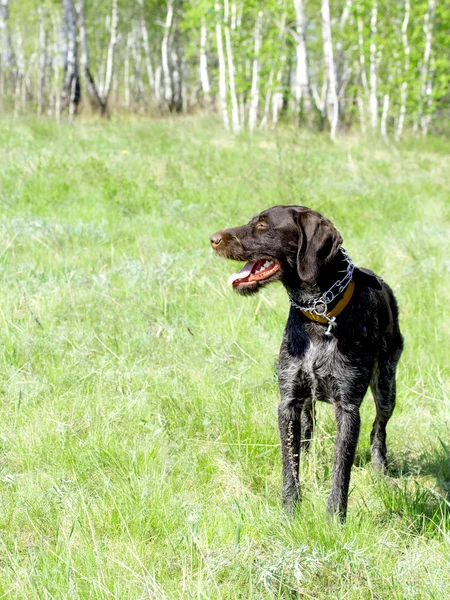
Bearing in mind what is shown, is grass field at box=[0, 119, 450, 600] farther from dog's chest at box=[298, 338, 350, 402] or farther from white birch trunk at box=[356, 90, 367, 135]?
white birch trunk at box=[356, 90, 367, 135]

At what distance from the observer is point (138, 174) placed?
31.9ft

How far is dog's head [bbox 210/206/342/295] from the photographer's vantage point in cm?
309

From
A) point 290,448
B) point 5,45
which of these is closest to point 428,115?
point 5,45

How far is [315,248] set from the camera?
3084 millimetres

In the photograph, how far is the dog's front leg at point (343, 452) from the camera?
10.1 feet

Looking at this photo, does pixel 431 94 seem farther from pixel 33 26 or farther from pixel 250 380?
pixel 250 380

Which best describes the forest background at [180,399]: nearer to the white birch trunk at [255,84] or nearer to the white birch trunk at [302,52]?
the white birch trunk at [302,52]

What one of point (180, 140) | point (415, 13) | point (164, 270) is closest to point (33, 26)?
point (415, 13)

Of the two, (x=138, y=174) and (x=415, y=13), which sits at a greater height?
(x=415, y=13)

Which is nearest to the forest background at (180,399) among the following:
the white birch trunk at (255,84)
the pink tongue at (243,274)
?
the pink tongue at (243,274)

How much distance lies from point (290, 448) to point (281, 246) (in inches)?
40.7

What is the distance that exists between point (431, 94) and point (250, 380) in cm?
2355

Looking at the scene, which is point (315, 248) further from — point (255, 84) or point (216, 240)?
point (255, 84)

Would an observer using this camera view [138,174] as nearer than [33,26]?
Yes
